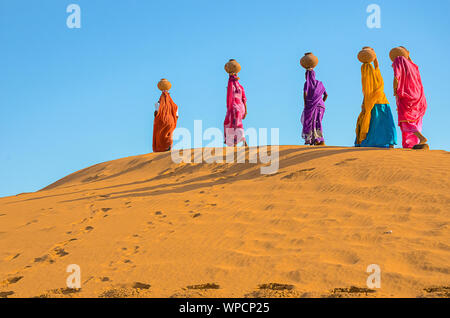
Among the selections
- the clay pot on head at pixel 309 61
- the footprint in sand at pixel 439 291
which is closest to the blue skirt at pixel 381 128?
the clay pot on head at pixel 309 61

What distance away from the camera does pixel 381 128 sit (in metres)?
10.1

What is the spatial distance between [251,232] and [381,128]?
5.41 meters

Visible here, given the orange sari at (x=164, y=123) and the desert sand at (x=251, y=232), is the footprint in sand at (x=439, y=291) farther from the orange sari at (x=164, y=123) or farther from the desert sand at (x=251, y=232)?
the orange sari at (x=164, y=123)

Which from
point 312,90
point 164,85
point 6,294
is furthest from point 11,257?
point 164,85

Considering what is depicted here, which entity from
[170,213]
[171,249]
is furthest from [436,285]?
[170,213]

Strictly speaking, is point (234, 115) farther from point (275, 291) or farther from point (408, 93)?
point (275, 291)

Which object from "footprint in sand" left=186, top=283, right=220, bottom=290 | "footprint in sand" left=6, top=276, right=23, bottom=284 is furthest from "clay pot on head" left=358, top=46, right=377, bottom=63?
"footprint in sand" left=6, top=276, right=23, bottom=284

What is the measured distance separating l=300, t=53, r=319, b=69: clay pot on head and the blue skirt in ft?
7.25

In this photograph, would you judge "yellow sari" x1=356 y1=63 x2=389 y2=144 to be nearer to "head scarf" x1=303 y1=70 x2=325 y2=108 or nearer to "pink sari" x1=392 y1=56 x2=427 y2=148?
"pink sari" x1=392 y1=56 x2=427 y2=148

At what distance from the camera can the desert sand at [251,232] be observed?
4336mm

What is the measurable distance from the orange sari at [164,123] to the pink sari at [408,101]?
612 centimetres

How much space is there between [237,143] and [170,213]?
6646 mm
